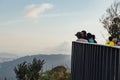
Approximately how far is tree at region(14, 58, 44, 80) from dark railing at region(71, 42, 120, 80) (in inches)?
1048

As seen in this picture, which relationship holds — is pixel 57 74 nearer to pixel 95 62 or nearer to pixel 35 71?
pixel 35 71

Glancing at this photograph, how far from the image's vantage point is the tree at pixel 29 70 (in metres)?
48.2

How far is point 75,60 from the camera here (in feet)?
69.7

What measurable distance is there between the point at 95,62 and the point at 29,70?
34511mm

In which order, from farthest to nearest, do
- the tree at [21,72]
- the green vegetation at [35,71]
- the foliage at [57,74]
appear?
the tree at [21,72] < the green vegetation at [35,71] < the foliage at [57,74]

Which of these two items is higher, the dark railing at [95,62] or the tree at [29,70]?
the dark railing at [95,62]

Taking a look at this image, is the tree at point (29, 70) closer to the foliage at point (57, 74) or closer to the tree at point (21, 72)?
the tree at point (21, 72)

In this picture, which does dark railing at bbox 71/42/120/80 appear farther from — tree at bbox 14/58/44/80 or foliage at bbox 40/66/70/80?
tree at bbox 14/58/44/80

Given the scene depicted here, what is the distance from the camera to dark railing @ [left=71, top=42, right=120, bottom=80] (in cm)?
1248

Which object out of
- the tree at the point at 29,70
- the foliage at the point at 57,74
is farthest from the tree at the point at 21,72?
the foliage at the point at 57,74

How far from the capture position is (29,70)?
49344 millimetres

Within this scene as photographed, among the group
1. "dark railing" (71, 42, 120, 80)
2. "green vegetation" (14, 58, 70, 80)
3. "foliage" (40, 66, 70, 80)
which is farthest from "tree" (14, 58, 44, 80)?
"dark railing" (71, 42, 120, 80)

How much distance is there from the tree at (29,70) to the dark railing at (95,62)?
2661 cm

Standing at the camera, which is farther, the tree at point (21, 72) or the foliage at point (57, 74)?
the tree at point (21, 72)
